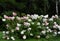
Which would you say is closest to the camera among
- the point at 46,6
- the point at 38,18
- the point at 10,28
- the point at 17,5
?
the point at 17,5

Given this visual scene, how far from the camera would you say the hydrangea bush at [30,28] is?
19.6 ft

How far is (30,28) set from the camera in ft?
19.6

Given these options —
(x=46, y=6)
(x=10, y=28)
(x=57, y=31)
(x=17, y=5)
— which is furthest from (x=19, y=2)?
(x=46, y=6)

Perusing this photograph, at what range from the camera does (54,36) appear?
20.2 feet

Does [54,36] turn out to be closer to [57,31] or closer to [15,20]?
[57,31]

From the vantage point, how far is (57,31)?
6457mm

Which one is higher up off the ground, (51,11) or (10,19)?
(10,19)

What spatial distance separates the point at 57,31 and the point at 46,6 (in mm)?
5792

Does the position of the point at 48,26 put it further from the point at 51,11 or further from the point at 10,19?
the point at 51,11

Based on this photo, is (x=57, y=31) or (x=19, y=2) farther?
(x=57, y=31)

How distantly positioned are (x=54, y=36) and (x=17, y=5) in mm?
4403

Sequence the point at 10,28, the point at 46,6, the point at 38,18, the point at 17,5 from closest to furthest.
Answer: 1. the point at 17,5
2. the point at 10,28
3. the point at 38,18
4. the point at 46,6

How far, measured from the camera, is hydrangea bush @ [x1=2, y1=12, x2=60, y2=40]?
598cm

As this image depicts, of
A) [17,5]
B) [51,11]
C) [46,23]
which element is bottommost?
[51,11]
